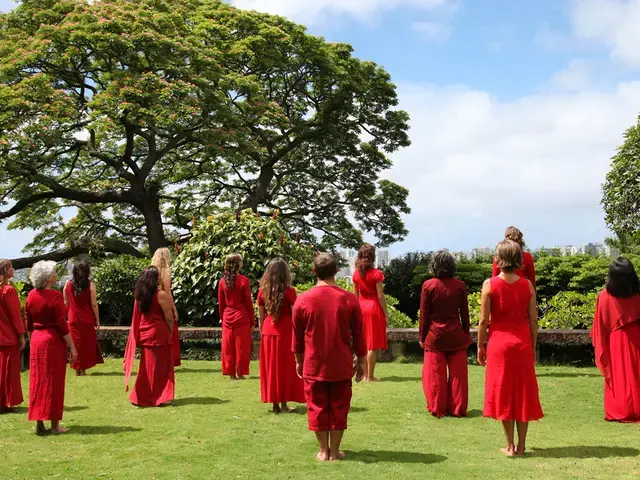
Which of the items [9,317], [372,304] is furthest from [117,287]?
[372,304]

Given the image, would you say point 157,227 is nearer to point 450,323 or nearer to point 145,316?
point 145,316

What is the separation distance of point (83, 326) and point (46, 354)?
4447mm

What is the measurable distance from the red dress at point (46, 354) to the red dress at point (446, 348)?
382 cm

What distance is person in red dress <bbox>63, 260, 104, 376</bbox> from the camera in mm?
11836

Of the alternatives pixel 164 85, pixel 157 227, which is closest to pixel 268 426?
pixel 164 85

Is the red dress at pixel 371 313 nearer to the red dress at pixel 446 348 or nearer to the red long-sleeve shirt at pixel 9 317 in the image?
the red dress at pixel 446 348

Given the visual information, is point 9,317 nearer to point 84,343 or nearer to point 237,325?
point 84,343

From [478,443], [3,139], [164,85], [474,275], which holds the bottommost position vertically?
[478,443]

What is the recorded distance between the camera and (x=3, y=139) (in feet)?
73.6

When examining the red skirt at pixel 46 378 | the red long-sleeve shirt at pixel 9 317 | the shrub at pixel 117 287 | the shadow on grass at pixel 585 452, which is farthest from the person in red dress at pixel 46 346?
the shrub at pixel 117 287

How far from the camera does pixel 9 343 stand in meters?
8.77

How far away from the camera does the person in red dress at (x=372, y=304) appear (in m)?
10.1

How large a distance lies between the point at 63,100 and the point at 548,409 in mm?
18746

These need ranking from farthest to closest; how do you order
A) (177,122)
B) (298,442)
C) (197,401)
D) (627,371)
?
(177,122)
(197,401)
(627,371)
(298,442)
